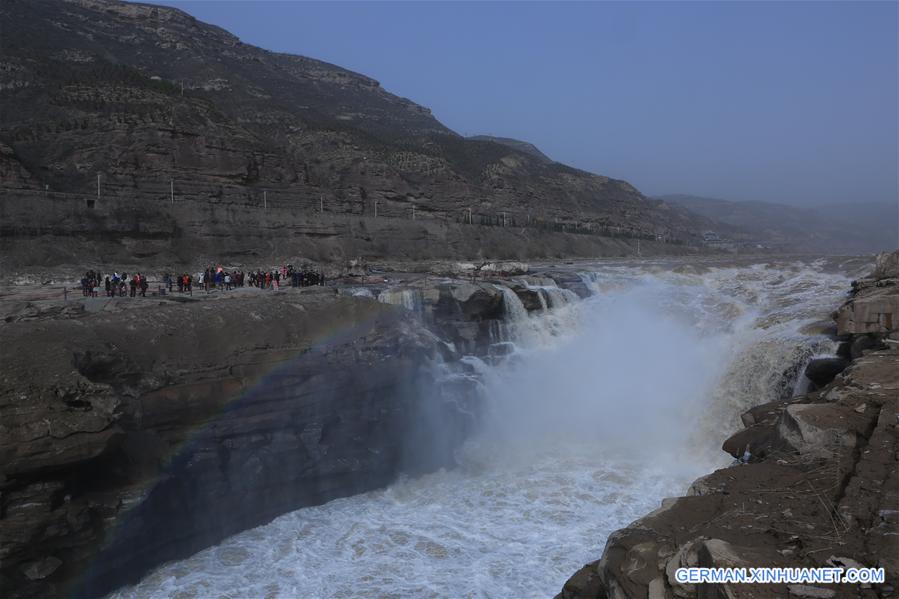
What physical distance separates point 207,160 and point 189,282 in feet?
56.1

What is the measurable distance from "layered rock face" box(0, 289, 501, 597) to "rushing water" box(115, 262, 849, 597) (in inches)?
29.8

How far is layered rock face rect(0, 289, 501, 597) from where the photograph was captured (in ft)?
34.5

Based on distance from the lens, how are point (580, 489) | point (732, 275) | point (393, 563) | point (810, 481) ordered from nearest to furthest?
point (810, 481), point (393, 563), point (580, 489), point (732, 275)

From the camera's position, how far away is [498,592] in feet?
33.2

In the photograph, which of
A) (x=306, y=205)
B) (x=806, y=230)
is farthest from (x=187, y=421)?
(x=806, y=230)

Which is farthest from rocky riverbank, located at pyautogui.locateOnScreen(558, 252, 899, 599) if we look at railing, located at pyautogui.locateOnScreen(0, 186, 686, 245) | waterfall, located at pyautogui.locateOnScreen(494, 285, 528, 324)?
railing, located at pyautogui.locateOnScreen(0, 186, 686, 245)

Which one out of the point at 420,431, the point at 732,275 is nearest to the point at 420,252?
the point at 732,275

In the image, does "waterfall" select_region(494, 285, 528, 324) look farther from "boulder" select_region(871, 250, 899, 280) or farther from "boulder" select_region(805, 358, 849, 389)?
"boulder" select_region(871, 250, 899, 280)

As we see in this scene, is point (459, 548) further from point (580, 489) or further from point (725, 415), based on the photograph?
point (725, 415)

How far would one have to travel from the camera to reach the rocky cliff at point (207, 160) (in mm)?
27969

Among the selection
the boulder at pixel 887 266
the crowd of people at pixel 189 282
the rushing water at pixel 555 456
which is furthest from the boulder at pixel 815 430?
the crowd of people at pixel 189 282

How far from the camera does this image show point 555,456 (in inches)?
656

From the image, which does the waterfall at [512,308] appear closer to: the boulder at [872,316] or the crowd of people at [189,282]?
the crowd of people at [189,282]

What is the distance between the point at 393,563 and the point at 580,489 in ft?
15.7
